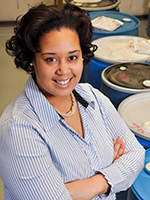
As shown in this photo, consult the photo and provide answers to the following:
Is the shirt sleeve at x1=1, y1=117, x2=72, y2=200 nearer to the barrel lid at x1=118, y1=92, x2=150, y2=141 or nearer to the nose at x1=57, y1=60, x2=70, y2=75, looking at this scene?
the nose at x1=57, y1=60, x2=70, y2=75

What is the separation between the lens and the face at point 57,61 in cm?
130

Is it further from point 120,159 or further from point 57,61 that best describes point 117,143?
point 57,61

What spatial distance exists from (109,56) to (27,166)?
6.96ft

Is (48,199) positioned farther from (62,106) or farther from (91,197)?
(62,106)

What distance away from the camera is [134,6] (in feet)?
23.5

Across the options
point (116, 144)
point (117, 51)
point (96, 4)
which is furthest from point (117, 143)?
point (96, 4)

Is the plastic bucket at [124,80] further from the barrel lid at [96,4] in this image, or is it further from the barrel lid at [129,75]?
the barrel lid at [96,4]

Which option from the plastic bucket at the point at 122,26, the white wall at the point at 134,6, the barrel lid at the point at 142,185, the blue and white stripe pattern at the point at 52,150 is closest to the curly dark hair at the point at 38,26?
the blue and white stripe pattern at the point at 52,150

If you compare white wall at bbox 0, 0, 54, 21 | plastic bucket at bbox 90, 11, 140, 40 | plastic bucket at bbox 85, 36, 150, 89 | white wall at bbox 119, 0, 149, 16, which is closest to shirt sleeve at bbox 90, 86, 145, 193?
plastic bucket at bbox 85, 36, 150, 89

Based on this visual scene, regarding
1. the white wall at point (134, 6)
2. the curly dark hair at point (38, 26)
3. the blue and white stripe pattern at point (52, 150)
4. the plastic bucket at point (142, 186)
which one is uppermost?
the curly dark hair at point (38, 26)

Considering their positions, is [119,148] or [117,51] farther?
[117,51]

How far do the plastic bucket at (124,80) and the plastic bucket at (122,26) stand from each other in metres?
0.84

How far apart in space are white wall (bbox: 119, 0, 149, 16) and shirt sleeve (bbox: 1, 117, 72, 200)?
249 inches

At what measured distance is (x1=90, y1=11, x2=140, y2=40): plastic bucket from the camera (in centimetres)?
359
